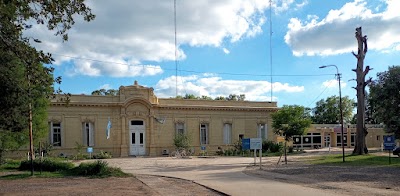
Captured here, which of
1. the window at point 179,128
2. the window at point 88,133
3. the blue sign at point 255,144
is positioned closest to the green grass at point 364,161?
the blue sign at point 255,144

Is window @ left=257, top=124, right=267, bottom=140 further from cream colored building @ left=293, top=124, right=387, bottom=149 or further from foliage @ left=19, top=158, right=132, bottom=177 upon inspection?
foliage @ left=19, top=158, right=132, bottom=177

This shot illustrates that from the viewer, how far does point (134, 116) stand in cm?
4247

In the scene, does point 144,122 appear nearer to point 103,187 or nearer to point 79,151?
point 79,151

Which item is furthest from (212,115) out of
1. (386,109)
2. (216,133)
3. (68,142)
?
(386,109)

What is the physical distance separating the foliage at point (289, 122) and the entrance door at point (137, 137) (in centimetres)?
1413

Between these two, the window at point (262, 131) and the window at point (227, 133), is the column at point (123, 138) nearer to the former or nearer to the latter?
the window at point (227, 133)

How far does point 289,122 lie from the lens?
146ft

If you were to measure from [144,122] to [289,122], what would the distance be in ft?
49.9

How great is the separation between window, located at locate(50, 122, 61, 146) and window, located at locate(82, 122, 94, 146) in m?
2.33

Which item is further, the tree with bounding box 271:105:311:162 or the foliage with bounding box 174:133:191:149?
the tree with bounding box 271:105:311:162

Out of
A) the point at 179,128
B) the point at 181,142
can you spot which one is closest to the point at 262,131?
the point at 179,128

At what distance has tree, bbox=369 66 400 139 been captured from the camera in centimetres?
2778

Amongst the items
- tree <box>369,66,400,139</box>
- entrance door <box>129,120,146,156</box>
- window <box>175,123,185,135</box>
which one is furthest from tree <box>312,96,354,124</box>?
tree <box>369,66,400,139</box>

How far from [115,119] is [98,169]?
71.5 ft
